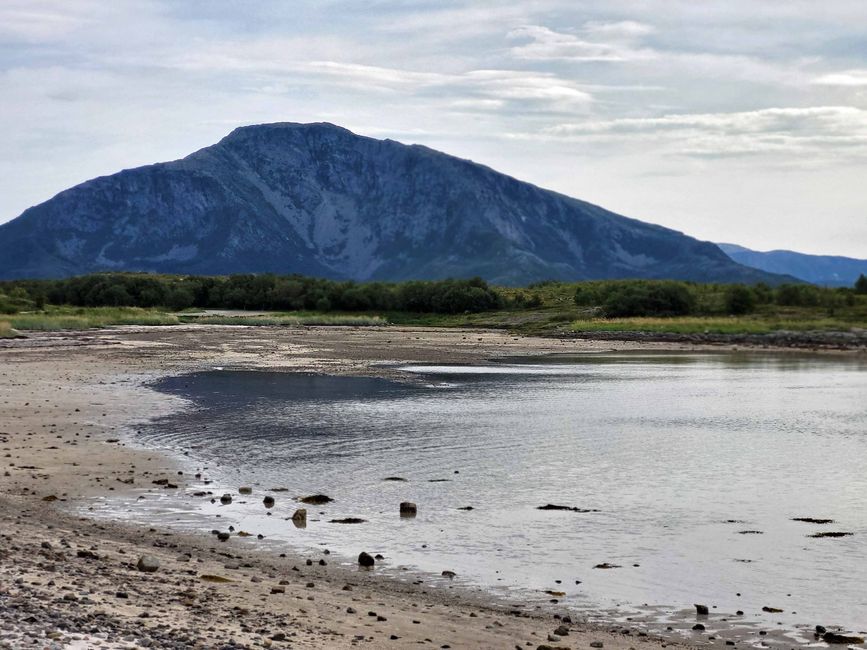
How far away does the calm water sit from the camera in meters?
15.6

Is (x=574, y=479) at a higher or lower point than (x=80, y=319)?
lower

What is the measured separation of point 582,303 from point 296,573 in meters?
109

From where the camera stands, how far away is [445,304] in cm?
13850

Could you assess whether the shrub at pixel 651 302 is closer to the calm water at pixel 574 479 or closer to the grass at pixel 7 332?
the grass at pixel 7 332

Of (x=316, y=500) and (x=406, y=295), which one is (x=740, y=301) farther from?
(x=316, y=500)

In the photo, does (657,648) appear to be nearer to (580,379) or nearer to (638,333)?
(580,379)

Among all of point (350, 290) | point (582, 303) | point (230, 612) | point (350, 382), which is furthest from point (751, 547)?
point (350, 290)

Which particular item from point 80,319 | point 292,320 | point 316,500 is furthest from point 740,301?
point 316,500

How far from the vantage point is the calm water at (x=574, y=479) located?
15578mm

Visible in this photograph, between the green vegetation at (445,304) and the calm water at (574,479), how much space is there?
53328 millimetres

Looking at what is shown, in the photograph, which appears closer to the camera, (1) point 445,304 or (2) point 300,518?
(2) point 300,518

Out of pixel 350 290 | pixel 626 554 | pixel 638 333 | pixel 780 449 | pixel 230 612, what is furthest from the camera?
pixel 350 290

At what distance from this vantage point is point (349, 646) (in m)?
11.0

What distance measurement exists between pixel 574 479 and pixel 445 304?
115 m
